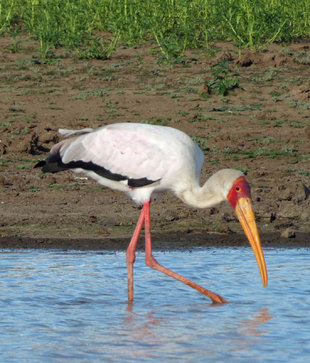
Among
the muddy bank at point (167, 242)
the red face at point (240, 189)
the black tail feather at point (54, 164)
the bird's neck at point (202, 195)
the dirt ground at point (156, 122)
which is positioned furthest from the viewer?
the dirt ground at point (156, 122)

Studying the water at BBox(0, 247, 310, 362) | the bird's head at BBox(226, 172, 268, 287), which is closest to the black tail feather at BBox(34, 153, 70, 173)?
the water at BBox(0, 247, 310, 362)

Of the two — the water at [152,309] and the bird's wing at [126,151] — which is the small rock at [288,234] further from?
the bird's wing at [126,151]

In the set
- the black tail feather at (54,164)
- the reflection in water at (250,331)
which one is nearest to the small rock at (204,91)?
the black tail feather at (54,164)

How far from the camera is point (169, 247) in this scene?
694 cm

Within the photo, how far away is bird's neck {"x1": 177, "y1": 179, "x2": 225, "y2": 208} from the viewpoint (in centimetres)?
550

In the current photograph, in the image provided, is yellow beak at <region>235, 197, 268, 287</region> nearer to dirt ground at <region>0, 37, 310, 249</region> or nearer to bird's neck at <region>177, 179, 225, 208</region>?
bird's neck at <region>177, 179, 225, 208</region>

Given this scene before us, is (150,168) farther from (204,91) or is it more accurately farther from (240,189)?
(204,91)

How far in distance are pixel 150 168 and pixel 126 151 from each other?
20 cm

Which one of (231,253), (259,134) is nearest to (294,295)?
(231,253)

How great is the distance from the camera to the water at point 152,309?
4.75 m

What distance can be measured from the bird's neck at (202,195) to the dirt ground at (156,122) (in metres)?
1.40

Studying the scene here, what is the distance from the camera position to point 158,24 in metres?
11.7

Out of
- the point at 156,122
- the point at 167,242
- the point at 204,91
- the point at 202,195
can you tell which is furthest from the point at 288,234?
the point at 204,91

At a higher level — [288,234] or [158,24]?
[158,24]
